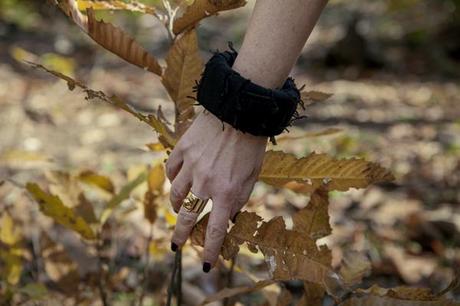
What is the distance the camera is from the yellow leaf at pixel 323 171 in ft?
4.13

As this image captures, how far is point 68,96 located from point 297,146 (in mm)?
1587

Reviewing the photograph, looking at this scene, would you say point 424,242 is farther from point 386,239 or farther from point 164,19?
point 164,19

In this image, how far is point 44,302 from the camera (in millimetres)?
1773

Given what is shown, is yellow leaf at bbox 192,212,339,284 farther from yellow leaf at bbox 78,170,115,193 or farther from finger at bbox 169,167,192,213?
yellow leaf at bbox 78,170,115,193

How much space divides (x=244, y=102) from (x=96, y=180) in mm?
662

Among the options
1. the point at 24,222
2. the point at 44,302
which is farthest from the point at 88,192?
the point at 44,302

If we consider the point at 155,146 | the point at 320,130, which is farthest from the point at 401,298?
the point at 320,130

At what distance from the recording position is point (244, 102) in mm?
1145

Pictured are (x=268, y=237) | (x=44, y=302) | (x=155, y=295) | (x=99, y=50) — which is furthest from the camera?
(x=99, y=50)

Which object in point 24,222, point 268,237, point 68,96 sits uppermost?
point 268,237

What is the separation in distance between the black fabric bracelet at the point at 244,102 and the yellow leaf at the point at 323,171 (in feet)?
0.30

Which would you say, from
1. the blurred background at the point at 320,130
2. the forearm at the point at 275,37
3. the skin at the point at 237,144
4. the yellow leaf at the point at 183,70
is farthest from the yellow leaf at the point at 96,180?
the forearm at the point at 275,37

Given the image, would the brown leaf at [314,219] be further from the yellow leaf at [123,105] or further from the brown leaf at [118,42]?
the brown leaf at [118,42]

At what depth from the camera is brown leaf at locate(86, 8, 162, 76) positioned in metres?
1.26
